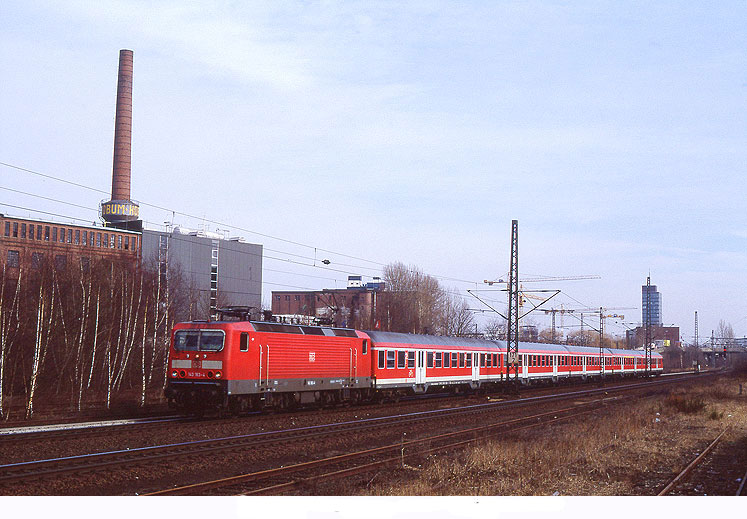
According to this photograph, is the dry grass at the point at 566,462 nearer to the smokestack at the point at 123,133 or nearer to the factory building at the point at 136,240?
the factory building at the point at 136,240

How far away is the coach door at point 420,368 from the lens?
4150 cm

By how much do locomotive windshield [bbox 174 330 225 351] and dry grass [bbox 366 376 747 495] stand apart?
10.5m

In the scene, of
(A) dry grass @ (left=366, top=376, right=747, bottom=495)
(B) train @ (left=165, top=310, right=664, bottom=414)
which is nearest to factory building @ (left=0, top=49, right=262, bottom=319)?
(B) train @ (left=165, top=310, right=664, bottom=414)

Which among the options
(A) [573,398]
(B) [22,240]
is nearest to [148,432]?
(A) [573,398]

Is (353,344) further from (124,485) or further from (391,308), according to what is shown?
(391,308)

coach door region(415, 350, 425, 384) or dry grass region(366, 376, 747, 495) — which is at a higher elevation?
coach door region(415, 350, 425, 384)

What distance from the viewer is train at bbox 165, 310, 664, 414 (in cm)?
2716

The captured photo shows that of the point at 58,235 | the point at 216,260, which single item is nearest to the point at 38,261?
the point at 58,235

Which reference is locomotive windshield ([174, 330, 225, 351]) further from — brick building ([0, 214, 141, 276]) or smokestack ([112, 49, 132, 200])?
smokestack ([112, 49, 132, 200])

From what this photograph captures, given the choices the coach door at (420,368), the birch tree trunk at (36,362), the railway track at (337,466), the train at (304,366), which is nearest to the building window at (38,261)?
the birch tree trunk at (36,362)

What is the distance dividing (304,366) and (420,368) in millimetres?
12087

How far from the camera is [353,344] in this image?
1384 inches

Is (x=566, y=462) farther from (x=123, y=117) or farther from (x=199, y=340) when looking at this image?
(x=123, y=117)
